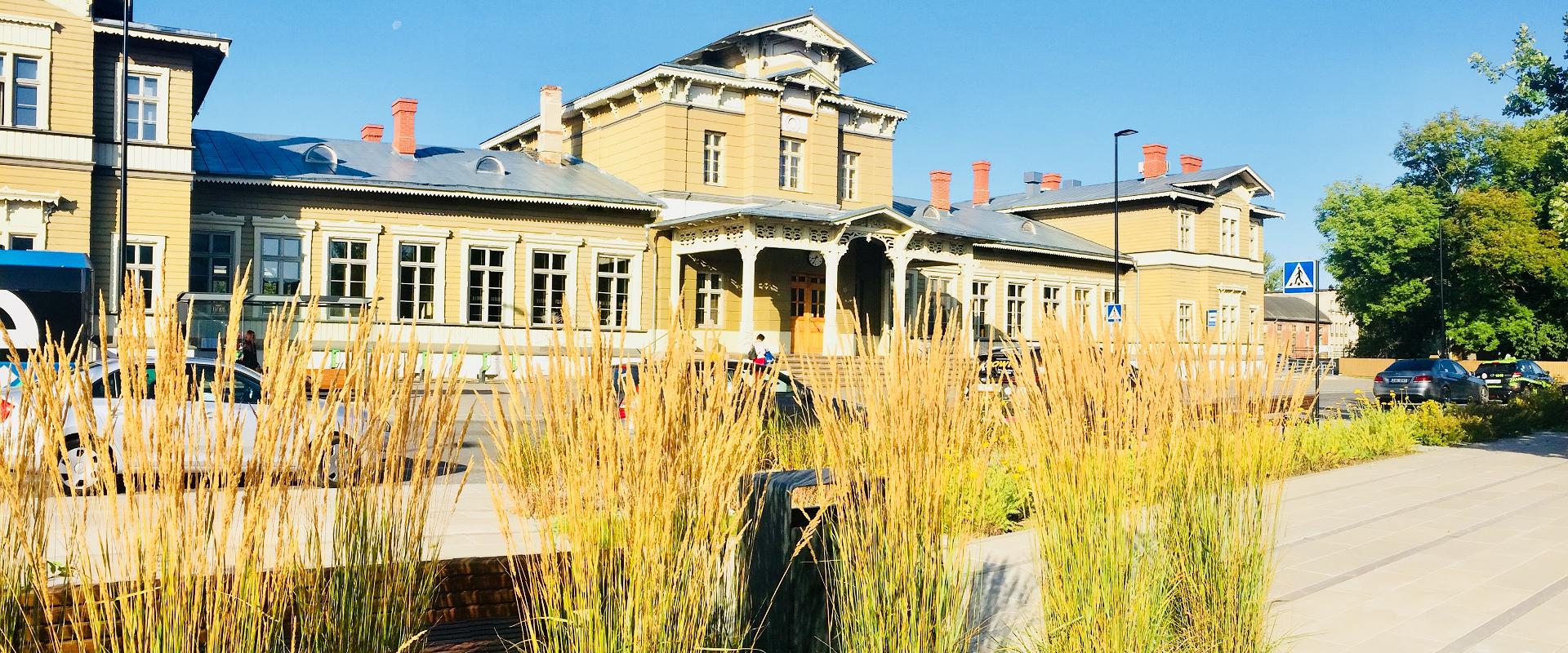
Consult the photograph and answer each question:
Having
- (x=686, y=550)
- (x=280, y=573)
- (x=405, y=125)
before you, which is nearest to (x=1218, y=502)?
(x=686, y=550)

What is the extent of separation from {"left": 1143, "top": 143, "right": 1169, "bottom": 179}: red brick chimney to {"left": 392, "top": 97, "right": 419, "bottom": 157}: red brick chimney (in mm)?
28646

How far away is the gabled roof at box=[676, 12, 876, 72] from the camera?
3172 cm

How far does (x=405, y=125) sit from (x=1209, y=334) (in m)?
27.6

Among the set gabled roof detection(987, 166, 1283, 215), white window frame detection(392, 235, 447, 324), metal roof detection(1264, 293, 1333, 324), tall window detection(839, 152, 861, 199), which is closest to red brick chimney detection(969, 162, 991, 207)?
gabled roof detection(987, 166, 1283, 215)

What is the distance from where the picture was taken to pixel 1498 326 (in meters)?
47.3

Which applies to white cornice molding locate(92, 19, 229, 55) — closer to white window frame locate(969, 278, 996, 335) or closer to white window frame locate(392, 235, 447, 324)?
white window frame locate(392, 235, 447, 324)

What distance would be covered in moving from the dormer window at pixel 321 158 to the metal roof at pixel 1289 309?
215 feet

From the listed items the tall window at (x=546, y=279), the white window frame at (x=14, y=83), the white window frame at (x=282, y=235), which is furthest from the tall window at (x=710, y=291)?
the white window frame at (x=14, y=83)

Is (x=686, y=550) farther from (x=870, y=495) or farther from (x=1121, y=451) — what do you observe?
(x=1121, y=451)

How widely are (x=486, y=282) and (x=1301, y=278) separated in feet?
61.3

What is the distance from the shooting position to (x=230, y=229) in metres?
25.0

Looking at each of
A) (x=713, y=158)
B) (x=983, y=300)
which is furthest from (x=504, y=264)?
(x=983, y=300)

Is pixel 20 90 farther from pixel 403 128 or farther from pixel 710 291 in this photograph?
pixel 710 291

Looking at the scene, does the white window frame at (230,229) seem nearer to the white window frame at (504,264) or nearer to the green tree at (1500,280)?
the white window frame at (504,264)
